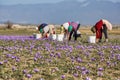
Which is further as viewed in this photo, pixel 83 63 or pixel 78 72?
pixel 83 63

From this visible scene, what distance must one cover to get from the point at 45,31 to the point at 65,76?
1917cm

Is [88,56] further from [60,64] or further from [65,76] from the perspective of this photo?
[65,76]

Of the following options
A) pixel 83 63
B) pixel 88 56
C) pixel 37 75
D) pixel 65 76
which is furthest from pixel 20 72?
pixel 88 56

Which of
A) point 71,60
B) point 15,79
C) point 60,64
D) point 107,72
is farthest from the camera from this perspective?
point 71,60

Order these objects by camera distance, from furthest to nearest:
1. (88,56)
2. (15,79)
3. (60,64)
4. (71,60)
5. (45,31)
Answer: (45,31) → (88,56) → (71,60) → (60,64) → (15,79)

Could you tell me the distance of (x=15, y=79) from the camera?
1074 centimetres

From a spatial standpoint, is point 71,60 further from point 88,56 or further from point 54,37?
point 54,37

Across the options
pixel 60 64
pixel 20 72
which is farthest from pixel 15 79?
pixel 60 64

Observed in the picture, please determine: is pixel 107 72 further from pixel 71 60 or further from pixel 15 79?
pixel 15 79

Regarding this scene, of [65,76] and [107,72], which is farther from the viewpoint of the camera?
[107,72]

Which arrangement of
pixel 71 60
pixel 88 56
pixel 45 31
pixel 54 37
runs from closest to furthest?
pixel 71 60
pixel 88 56
pixel 54 37
pixel 45 31

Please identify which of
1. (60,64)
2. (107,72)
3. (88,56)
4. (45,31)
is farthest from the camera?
(45,31)

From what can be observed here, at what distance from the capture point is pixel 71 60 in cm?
1473

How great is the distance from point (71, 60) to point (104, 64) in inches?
53.6
